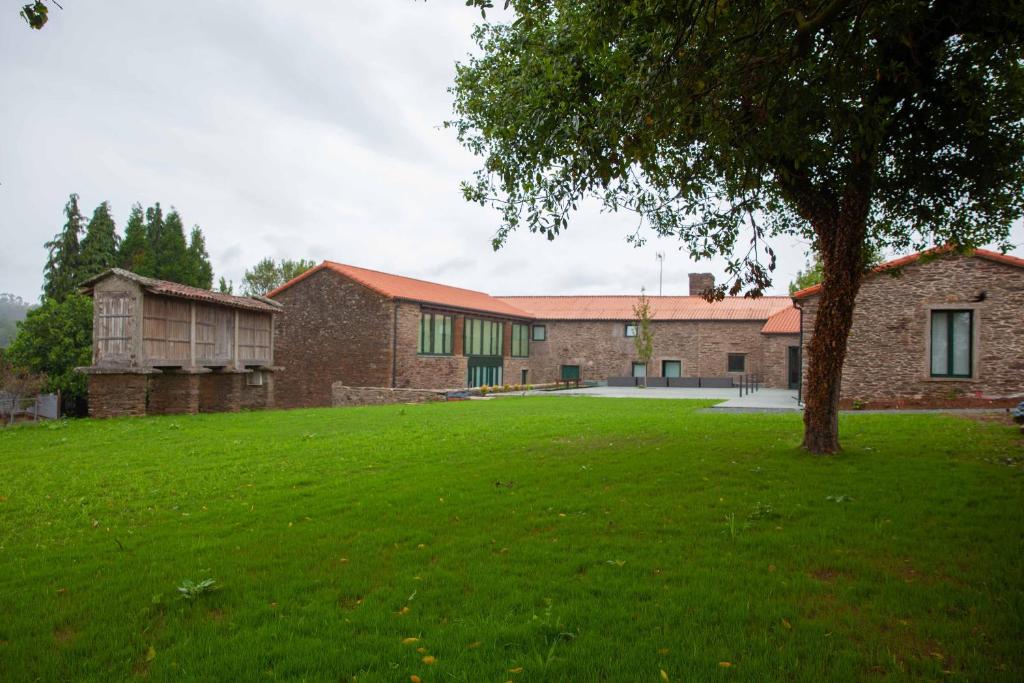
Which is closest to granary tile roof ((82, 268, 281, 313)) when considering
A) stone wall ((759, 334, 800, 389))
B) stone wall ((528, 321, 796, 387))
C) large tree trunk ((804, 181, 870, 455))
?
large tree trunk ((804, 181, 870, 455))

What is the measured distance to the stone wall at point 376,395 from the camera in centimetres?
2878

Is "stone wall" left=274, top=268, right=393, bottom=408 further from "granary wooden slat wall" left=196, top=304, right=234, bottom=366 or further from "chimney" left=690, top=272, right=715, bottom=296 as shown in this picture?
"chimney" left=690, top=272, right=715, bottom=296

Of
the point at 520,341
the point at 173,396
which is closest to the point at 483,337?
the point at 520,341

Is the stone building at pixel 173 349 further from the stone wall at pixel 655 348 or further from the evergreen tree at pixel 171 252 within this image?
the evergreen tree at pixel 171 252

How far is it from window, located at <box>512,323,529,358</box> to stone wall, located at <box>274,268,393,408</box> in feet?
38.1

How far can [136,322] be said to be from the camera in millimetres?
20781

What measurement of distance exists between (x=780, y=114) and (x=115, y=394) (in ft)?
67.4

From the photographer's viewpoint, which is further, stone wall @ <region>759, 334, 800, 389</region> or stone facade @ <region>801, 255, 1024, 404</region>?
stone wall @ <region>759, 334, 800, 389</region>

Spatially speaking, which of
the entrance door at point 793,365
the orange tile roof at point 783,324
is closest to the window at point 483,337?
the orange tile roof at point 783,324

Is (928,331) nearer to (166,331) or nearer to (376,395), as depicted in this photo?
(376,395)

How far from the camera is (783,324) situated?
37.5 m

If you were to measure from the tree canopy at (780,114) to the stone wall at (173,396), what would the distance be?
16.5 metres

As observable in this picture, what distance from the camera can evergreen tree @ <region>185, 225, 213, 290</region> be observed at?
4950cm

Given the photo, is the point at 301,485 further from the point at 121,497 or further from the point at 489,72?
the point at 489,72
